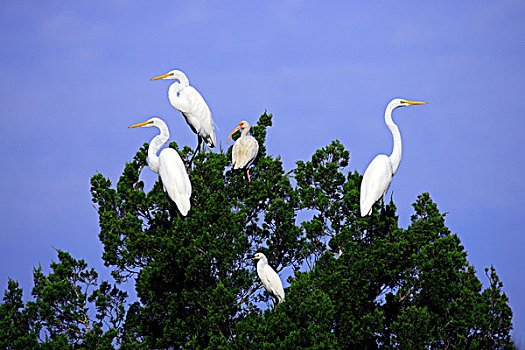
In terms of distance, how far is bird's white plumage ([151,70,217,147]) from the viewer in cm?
1576

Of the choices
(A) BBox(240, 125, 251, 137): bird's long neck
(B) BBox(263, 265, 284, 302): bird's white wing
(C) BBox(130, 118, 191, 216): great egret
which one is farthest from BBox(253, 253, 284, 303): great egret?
(A) BBox(240, 125, 251, 137): bird's long neck

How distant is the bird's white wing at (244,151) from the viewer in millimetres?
13815

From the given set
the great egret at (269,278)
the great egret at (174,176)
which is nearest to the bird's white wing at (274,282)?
the great egret at (269,278)

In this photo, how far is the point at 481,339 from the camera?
12180 mm

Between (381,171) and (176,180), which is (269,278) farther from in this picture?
(381,171)

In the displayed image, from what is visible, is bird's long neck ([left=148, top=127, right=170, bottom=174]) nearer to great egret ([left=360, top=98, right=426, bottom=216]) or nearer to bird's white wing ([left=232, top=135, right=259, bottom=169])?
bird's white wing ([left=232, top=135, right=259, bottom=169])

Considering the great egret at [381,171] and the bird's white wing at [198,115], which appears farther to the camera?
the bird's white wing at [198,115]

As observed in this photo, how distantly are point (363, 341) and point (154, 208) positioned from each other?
13.4 feet

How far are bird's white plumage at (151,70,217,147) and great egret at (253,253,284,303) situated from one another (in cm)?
410

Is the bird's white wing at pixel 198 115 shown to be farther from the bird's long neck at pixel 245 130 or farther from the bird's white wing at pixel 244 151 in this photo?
the bird's white wing at pixel 244 151

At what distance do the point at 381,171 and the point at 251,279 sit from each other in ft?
10.6

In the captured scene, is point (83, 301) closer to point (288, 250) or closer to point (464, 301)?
point (288, 250)

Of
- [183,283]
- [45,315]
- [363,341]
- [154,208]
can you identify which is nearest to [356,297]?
[363,341]

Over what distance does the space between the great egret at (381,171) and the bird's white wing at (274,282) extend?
1.73 m
